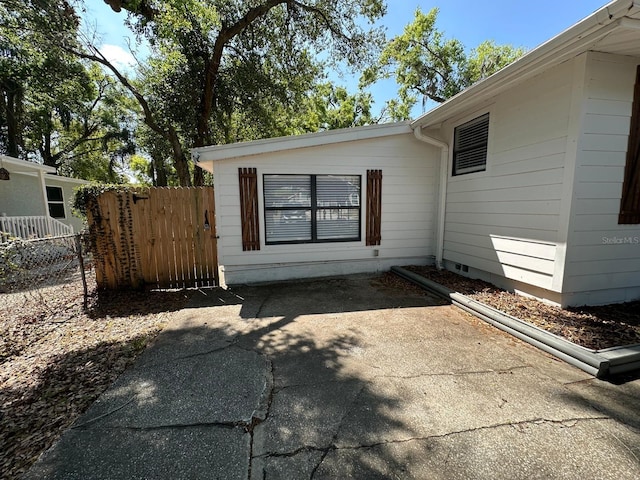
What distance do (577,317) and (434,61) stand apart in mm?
16745

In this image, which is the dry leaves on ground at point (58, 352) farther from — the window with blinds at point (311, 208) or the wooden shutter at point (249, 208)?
the window with blinds at point (311, 208)

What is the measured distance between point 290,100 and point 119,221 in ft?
25.7

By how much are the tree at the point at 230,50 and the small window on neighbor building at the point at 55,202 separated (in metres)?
5.95

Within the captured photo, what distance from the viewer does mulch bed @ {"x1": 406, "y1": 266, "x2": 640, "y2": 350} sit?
287 cm

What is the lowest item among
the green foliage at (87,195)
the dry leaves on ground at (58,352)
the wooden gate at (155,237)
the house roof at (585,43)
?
the dry leaves on ground at (58,352)

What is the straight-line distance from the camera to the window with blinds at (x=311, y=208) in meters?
5.48

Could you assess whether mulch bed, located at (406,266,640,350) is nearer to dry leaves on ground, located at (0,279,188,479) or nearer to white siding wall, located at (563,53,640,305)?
white siding wall, located at (563,53,640,305)

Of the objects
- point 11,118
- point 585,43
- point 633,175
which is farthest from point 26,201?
point 633,175

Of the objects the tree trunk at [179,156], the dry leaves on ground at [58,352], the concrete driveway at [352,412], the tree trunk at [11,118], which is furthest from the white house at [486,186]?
the tree trunk at [11,118]

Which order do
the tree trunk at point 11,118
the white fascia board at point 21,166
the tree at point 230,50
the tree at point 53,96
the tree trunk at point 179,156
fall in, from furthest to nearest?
the tree trunk at point 11,118
the tree trunk at point 179,156
the tree at point 230,50
the white fascia board at point 21,166
the tree at point 53,96

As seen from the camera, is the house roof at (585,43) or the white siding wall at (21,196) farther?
the white siding wall at (21,196)

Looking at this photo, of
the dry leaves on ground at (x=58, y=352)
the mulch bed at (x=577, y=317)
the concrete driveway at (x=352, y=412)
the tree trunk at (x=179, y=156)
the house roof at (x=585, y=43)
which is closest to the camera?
the concrete driveway at (x=352, y=412)

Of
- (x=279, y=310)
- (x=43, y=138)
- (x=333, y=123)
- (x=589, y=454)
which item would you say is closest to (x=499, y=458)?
(x=589, y=454)

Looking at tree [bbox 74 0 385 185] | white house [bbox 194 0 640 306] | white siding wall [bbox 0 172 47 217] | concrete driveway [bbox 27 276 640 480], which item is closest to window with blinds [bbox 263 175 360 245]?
white house [bbox 194 0 640 306]
